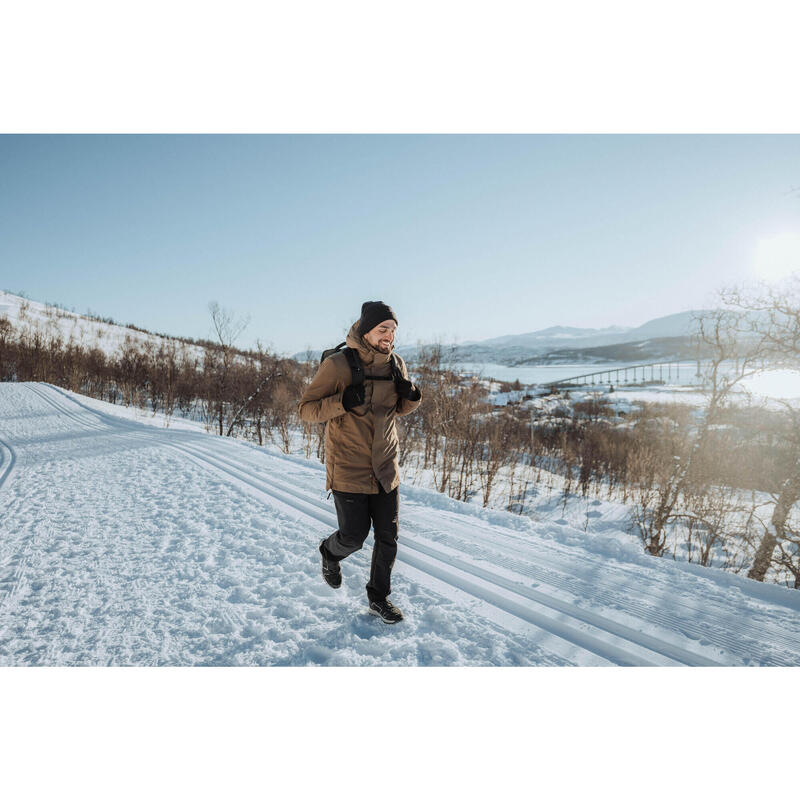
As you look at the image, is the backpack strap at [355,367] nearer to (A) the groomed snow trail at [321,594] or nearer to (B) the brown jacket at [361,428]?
(B) the brown jacket at [361,428]

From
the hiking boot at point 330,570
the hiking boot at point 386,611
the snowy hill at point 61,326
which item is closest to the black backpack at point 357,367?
the hiking boot at point 330,570

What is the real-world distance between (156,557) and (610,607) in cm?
387

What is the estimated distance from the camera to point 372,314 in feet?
8.02

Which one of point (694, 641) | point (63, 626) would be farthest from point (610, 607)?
point (63, 626)

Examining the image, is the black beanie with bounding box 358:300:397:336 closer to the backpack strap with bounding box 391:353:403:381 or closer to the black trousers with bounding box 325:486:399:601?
the backpack strap with bounding box 391:353:403:381

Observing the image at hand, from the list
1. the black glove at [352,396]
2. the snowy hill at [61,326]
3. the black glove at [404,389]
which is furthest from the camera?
the snowy hill at [61,326]

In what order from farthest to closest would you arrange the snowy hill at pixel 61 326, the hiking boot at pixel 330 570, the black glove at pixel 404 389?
1. the snowy hill at pixel 61 326
2. the hiking boot at pixel 330 570
3. the black glove at pixel 404 389

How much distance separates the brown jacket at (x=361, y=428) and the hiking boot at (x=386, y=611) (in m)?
0.79

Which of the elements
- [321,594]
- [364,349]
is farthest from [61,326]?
[364,349]

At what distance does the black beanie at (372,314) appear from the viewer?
2.44 metres

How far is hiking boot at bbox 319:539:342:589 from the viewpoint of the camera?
2.90 metres

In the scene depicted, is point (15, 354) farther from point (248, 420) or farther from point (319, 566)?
point (319, 566)

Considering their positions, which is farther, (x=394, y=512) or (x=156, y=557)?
(x=156, y=557)

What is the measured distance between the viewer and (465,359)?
11.6 metres
